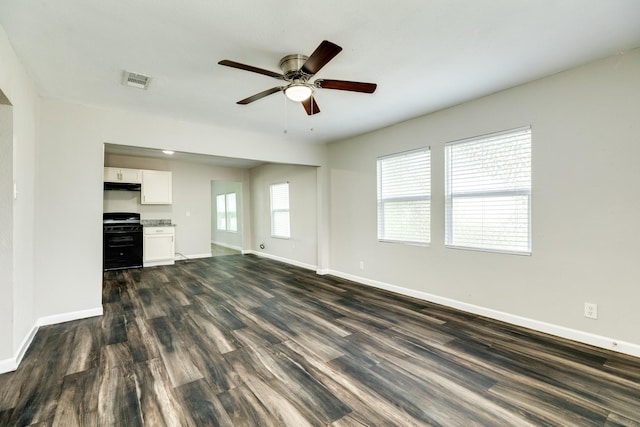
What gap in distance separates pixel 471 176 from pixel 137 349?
12.6 ft

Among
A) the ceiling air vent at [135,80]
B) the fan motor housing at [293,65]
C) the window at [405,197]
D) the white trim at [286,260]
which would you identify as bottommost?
the white trim at [286,260]

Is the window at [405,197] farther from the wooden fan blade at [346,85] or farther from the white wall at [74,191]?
the white wall at [74,191]

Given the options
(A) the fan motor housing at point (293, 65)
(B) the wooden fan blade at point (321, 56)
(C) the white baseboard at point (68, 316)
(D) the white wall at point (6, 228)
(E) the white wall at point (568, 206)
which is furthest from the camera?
(C) the white baseboard at point (68, 316)

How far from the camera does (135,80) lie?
267 cm

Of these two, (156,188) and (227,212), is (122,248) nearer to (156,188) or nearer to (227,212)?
(156,188)

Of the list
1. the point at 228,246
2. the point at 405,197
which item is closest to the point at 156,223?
the point at 228,246

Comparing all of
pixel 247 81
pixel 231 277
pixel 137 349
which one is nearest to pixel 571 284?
pixel 247 81

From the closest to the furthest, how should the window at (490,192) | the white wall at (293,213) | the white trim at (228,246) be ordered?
1. the window at (490,192)
2. the white wall at (293,213)
3. the white trim at (228,246)

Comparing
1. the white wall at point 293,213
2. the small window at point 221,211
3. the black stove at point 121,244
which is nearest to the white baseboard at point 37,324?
the black stove at point 121,244

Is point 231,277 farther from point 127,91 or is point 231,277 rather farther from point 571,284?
point 571,284

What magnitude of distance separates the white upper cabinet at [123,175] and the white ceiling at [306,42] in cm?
311

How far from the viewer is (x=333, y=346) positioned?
8.29ft

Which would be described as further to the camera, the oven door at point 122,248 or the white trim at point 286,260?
the white trim at point 286,260

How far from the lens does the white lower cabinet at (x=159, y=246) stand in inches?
239
